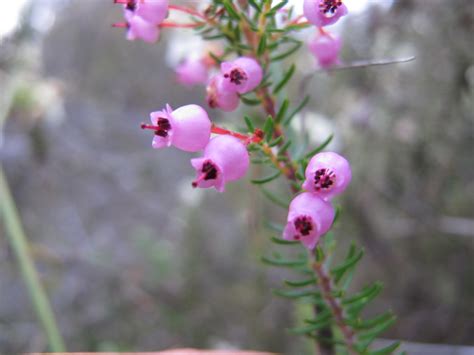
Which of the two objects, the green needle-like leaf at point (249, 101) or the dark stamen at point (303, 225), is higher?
the green needle-like leaf at point (249, 101)

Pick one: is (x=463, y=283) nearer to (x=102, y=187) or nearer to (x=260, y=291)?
(x=260, y=291)

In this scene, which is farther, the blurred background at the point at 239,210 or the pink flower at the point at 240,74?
the blurred background at the point at 239,210

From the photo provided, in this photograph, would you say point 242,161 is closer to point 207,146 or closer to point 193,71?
point 207,146

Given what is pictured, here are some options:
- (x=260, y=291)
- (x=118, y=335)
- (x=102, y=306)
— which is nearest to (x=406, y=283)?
(x=260, y=291)

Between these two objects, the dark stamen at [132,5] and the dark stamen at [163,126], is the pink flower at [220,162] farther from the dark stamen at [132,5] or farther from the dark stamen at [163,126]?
the dark stamen at [132,5]

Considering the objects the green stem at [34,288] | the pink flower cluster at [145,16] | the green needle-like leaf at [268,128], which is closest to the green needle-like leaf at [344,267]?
the green needle-like leaf at [268,128]

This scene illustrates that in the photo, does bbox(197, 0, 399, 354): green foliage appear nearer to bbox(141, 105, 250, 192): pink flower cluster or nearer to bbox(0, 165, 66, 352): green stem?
bbox(141, 105, 250, 192): pink flower cluster
